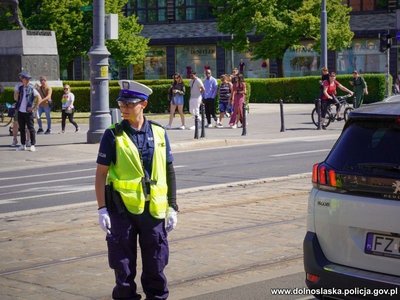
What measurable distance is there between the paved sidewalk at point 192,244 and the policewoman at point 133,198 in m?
1.28

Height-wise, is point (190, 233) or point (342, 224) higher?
point (342, 224)

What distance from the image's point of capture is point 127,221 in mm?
6582

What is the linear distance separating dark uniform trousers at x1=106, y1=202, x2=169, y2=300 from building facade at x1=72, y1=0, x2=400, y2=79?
197 ft

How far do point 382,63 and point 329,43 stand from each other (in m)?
12.3

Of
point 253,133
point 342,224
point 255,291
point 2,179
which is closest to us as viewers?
point 342,224

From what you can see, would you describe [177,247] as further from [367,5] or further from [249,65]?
[249,65]

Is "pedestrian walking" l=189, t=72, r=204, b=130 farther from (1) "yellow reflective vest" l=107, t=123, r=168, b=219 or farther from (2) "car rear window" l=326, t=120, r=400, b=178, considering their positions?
(2) "car rear window" l=326, t=120, r=400, b=178

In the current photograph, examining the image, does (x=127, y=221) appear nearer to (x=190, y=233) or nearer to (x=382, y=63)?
(x=190, y=233)

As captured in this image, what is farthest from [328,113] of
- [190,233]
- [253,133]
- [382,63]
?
[382,63]

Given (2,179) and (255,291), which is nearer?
(255,291)

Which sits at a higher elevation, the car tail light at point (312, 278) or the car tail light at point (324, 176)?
the car tail light at point (324, 176)

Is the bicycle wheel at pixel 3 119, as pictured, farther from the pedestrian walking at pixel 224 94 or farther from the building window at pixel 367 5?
the building window at pixel 367 5

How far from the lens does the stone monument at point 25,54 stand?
3500cm

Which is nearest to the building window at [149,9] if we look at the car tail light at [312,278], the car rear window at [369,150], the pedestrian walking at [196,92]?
the pedestrian walking at [196,92]
